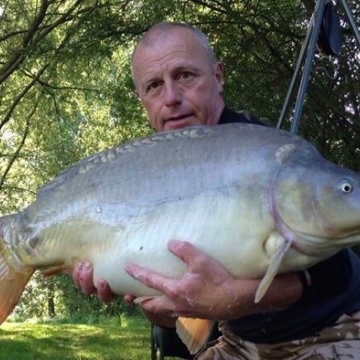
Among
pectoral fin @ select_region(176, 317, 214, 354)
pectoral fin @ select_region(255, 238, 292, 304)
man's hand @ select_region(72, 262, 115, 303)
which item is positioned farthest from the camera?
pectoral fin @ select_region(176, 317, 214, 354)

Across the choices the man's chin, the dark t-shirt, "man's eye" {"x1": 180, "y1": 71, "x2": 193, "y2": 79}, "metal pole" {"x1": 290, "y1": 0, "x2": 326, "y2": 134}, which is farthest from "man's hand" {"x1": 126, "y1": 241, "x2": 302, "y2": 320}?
"metal pole" {"x1": 290, "y1": 0, "x2": 326, "y2": 134}

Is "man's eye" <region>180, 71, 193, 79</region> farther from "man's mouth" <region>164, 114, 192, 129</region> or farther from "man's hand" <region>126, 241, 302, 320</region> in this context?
"man's hand" <region>126, 241, 302, 320</region>

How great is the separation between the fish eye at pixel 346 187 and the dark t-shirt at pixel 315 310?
21.1 inches

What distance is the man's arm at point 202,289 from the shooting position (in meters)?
1.90

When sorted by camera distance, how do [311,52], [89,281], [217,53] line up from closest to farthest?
[89,281]
[311,52]
[217,53]

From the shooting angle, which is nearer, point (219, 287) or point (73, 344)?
point (219, 287)

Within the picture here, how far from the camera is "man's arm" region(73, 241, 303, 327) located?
1.90 m

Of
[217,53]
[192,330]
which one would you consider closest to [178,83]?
[192,330]

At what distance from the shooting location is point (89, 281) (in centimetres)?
215

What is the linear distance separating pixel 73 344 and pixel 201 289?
7806 mm

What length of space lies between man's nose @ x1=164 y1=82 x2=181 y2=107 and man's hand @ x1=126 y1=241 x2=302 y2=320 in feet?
2.89

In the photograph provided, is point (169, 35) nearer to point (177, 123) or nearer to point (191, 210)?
point (177, 123)

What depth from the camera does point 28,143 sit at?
711 inches

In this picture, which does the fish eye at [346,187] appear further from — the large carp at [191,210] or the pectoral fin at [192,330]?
the pectoral fin at [192,330]
